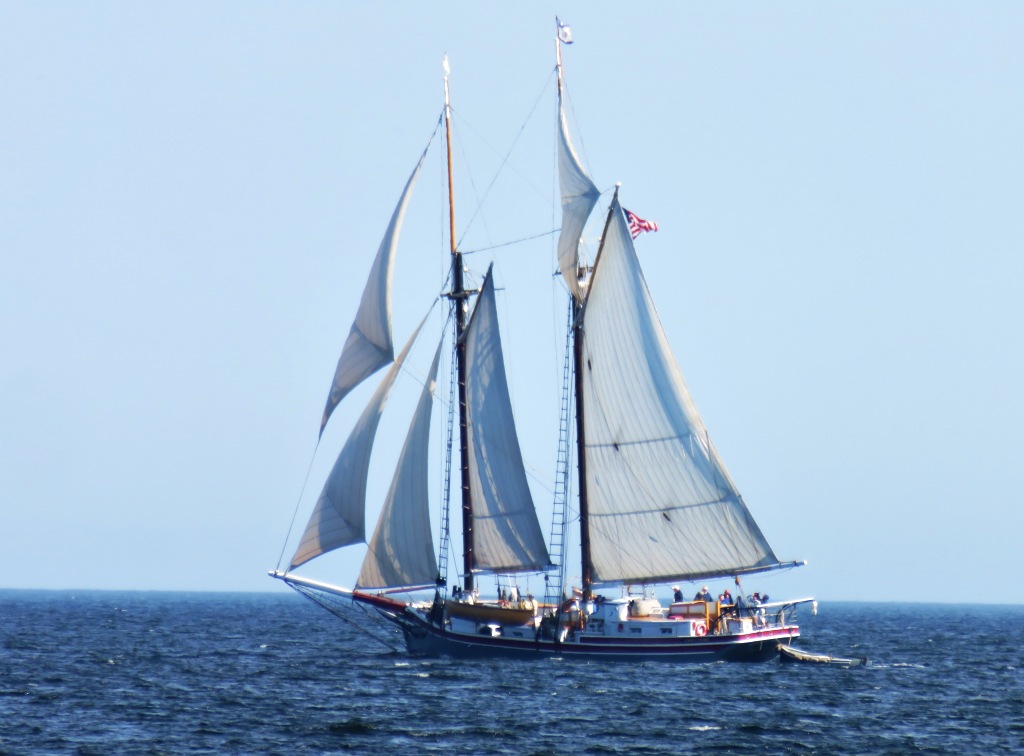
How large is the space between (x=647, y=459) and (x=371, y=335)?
36.9 ft

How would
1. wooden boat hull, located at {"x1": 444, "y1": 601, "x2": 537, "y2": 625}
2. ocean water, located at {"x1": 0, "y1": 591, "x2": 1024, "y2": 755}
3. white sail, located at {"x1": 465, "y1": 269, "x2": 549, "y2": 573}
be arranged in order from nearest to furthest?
ocean water, located at {"x1": 0, "y1": 591, "x2": 1024, "y2": 755} < wooden boat hull, located at {"x1": 444, "y1": 601, "x2": 537, "y2": 625} < white sail, located at {"x1": 465, "y1": 269, "x2": 549, "y2": 573}

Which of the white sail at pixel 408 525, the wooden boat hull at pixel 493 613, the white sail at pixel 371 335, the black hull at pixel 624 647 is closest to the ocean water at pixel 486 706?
the black hull at pixel 624 647

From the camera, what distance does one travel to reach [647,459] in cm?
6128

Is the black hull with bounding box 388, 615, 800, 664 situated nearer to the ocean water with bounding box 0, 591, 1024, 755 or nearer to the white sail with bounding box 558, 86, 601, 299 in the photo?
the ocean water with bounding box 0, 591, 1024, 755

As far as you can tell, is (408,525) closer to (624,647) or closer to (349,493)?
(349,493)

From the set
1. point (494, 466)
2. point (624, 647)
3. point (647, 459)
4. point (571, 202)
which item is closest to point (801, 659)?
point (624, 647)

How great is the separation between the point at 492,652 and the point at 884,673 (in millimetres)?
16787

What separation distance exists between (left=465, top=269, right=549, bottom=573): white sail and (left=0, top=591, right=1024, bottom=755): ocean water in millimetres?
4386

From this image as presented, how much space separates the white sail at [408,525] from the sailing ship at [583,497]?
52 millimetres

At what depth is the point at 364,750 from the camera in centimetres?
4125

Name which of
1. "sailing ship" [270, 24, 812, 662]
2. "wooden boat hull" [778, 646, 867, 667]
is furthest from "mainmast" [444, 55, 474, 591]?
"wooden boat hull" [778, 646, 867, 667]

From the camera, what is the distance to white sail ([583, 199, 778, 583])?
6091cm

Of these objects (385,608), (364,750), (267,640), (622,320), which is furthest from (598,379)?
(267,640)

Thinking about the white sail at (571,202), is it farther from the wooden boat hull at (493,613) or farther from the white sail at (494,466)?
the wooden boat hull at (493,613)
